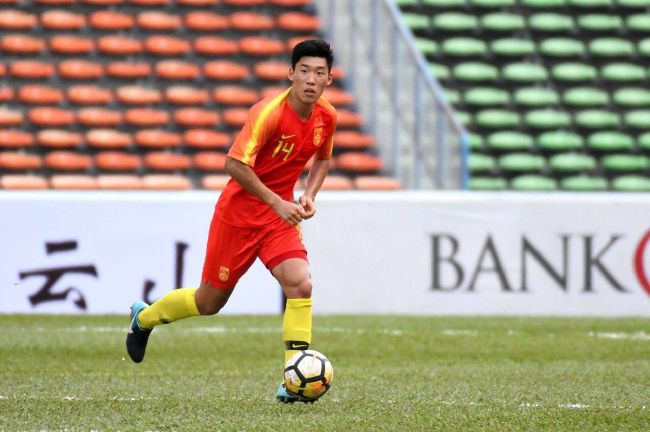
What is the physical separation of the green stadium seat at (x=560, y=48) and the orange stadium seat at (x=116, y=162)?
6.49 m

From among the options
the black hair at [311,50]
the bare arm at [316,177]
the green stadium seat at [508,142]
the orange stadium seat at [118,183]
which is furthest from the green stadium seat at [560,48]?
the black hair at [311,50]

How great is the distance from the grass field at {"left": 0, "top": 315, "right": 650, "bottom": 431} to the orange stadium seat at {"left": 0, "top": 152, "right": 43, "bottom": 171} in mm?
4536

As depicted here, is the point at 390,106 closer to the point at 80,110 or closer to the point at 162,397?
the point at 80,110

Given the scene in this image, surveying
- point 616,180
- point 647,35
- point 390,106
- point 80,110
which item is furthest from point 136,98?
point 647,35

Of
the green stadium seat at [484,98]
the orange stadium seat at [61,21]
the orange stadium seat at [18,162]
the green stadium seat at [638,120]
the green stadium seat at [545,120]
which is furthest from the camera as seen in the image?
the green stadium seat at [638,120]

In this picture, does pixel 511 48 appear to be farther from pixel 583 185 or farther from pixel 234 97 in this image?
pixel 234 97

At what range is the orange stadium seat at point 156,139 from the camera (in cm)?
1628

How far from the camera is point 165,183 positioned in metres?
15.3

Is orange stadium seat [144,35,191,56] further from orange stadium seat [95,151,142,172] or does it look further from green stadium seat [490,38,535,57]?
green stadium seat [490,38,535,57]

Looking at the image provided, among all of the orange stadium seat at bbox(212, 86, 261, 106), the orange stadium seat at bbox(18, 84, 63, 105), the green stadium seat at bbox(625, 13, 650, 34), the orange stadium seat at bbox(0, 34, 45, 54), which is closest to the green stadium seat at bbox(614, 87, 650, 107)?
the green stadium seat at bbox(625, 13, 650, 34)

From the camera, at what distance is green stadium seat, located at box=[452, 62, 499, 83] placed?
61.1ft

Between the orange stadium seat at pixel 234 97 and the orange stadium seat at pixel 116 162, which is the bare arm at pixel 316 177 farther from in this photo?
the orange stadium seat at pixel 234 97

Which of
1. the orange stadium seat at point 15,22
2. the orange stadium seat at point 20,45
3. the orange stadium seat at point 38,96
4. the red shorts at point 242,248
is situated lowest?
the red shorts at point 242,248

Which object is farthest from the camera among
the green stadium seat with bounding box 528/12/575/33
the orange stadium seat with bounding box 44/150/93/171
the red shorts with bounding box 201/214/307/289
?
the green stadium seat with bounding box 528/12/575/33
